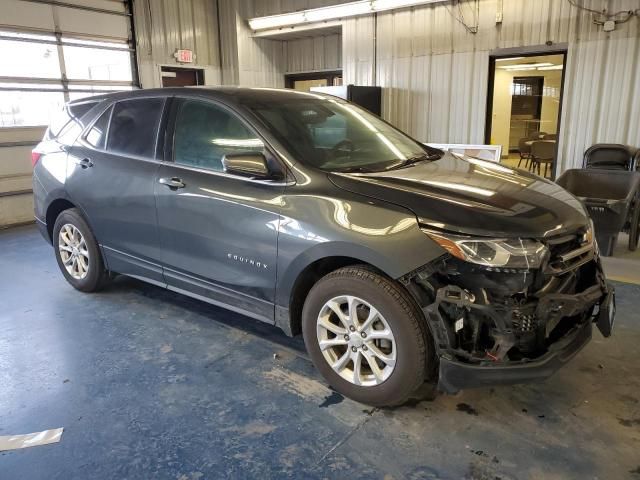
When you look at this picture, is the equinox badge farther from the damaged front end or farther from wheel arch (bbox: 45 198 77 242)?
wheel arch (bbox: 45 198 77 242)

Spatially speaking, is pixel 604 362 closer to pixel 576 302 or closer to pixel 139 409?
pixel 576 302

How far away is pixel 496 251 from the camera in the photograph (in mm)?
2053

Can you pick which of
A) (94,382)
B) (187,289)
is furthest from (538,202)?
(94,382)

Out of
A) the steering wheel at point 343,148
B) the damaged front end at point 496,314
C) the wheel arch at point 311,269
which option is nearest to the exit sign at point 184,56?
the steering wheel at point 343,148

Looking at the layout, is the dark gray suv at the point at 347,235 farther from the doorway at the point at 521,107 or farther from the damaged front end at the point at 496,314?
the doorway at the point at 521,107

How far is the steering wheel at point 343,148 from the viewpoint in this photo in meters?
2.81

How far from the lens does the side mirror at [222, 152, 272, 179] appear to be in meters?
2.57

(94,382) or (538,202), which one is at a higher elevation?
(538,202)

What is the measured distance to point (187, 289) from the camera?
3201 millimetres

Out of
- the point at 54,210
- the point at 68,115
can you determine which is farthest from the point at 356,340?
A: the point at 68,115

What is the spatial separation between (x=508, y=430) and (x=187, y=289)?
2.02 meters

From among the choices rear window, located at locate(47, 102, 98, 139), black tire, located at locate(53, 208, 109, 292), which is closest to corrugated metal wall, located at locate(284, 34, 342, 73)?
rear window, located at locate(47, 102, 98, 139)

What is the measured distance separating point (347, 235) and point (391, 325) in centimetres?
45

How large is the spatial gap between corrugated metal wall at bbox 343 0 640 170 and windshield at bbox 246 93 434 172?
432cm
